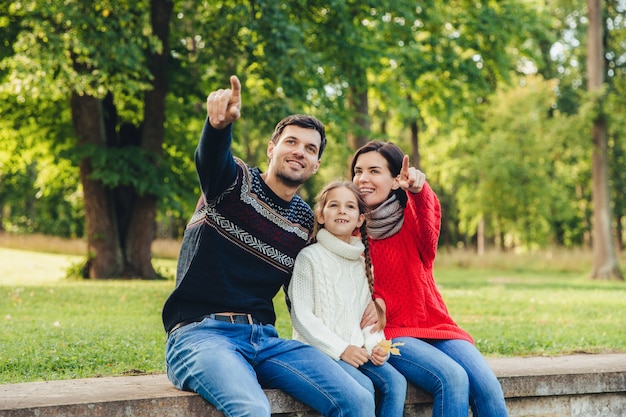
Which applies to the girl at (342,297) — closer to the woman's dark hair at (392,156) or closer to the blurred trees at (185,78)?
the woman's dark hair at (392,156)

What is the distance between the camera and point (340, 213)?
4.14 m

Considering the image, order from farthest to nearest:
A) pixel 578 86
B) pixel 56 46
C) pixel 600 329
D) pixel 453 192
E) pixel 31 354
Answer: pixel 453 192 < pixel 578 86 < pixel 56 46 < pixel 600 329 < pixel 31 354

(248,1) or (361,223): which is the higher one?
(248,1)

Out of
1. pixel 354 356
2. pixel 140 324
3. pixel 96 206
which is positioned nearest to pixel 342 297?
pixel 354 356

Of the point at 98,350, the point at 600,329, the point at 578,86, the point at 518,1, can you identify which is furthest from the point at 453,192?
the point at 98,350

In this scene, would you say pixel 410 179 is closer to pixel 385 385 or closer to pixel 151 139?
pixel 385 385

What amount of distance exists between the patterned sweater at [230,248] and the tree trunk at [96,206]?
11.3 metres

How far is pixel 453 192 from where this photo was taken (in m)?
43.9

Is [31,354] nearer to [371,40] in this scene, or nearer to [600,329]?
[600,329]

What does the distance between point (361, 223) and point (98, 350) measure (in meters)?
2.70

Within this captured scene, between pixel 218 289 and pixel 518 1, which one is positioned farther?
pixel 518 1

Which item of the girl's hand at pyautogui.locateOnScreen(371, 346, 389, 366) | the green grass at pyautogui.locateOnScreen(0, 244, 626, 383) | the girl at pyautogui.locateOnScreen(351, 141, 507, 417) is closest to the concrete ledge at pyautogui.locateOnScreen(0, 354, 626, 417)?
the girl at pyautogui.locateOnScreen(351, 141, 507, 417)

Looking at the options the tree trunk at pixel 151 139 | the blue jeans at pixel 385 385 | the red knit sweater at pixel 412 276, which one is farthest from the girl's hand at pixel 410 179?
the tree trunk at pixel 151 139

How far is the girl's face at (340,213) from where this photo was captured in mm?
4125
